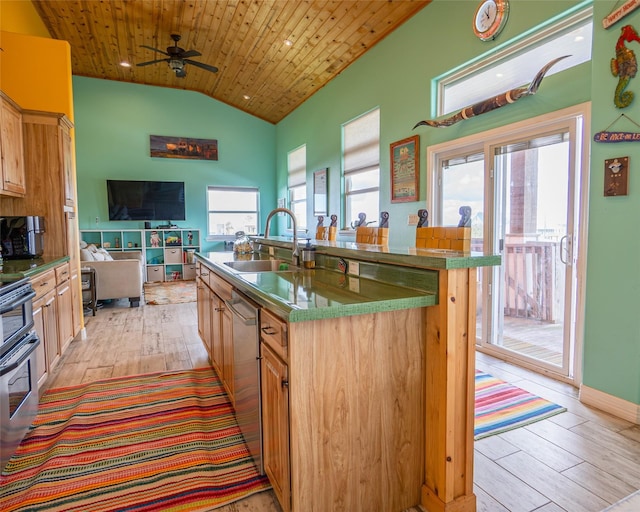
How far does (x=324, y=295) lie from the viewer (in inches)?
61.2

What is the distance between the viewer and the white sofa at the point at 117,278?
541 cm

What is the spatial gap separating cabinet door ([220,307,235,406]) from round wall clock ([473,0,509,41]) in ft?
10.5

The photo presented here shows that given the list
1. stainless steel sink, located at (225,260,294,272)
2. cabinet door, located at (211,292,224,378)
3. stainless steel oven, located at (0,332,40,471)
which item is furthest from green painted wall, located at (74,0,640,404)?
stainless steel oven, located at (0,332,40,471)

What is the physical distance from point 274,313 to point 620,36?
8.57ft

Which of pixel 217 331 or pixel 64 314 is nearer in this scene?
pixel 217 331

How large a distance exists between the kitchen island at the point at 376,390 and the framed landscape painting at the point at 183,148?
7.61 meters

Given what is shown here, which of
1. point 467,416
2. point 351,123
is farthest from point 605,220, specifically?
point 351,123

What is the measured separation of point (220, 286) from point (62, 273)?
1.84m

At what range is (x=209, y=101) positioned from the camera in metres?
8.48

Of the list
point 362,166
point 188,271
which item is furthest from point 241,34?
point 188,271

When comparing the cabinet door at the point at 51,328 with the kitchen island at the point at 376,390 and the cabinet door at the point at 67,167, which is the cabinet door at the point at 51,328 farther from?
the kitchen island at the point at 376,390

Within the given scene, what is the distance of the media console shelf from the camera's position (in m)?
7.88

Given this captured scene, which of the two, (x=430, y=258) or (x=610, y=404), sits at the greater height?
(x=430, y=258)

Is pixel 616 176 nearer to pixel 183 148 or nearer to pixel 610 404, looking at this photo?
pixel 610 404
